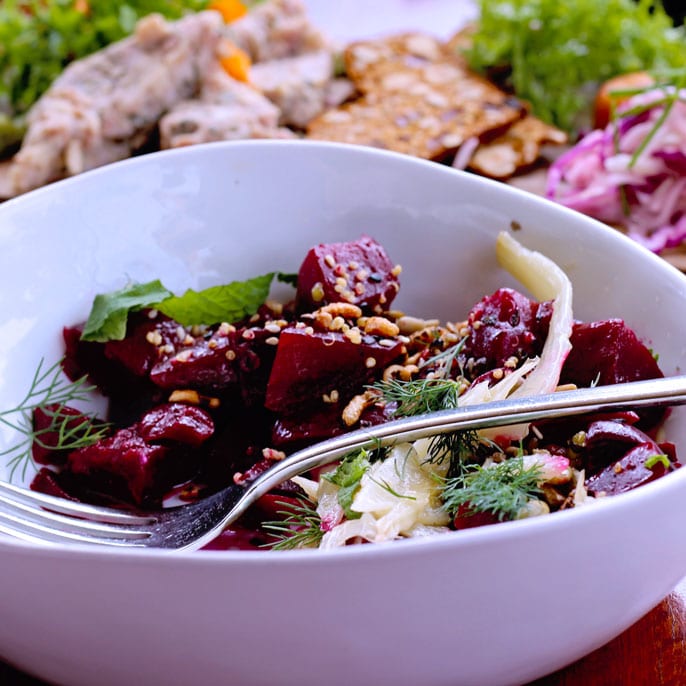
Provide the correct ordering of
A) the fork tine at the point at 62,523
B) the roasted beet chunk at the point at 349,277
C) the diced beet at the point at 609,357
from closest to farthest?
the fork tine at the point at 62,523 < the diced beet at the point at 609,357 < the roasted beet chunk at the point at 349,277

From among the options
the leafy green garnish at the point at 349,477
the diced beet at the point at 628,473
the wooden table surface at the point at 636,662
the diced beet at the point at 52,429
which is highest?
the diced beet at the point at 628,473

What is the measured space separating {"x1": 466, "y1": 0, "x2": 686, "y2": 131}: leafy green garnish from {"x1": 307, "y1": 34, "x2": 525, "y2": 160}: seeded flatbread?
0.18 meters

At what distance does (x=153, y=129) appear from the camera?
341 cm

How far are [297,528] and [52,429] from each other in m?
0.58

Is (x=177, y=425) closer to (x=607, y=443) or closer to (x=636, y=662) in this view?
(x=607, y=443)

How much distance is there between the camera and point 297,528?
1438mm

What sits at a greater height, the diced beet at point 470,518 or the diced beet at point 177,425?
the diced beet at point 470,518

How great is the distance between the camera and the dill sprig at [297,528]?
1.34 metres


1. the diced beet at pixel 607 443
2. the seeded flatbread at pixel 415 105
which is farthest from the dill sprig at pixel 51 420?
the seeded flatbread at pixel 415 105

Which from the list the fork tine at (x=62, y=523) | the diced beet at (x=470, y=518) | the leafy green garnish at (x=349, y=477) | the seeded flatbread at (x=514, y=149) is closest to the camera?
the diced beet at (x=470, y=518)

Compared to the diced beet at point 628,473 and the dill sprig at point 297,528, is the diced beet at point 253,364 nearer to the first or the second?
the dill sprig at point 297,528

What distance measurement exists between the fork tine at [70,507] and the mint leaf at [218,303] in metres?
0.47

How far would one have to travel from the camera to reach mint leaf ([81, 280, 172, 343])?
180 cm

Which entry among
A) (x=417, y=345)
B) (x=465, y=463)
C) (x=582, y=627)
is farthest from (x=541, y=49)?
(x=582, y=627)
